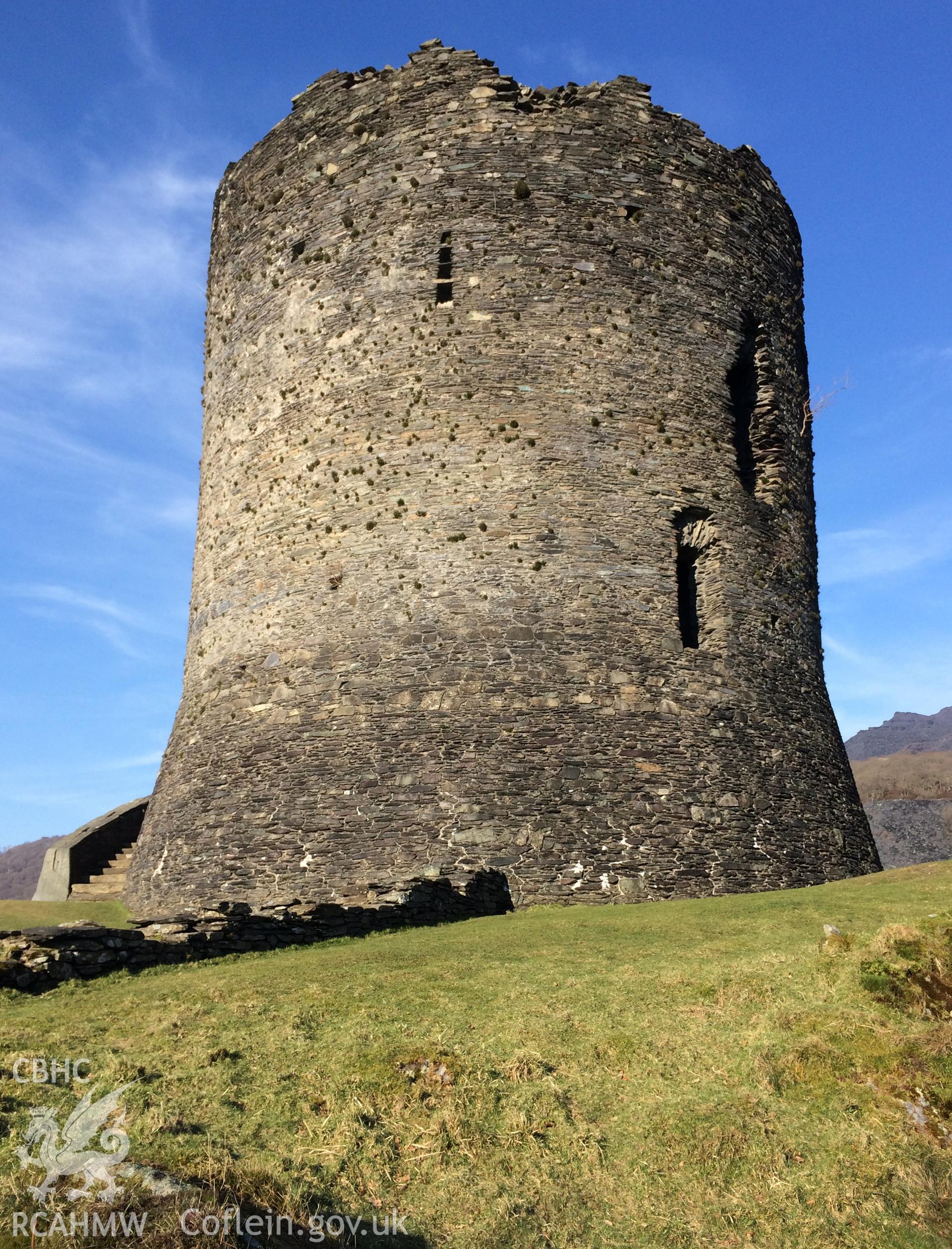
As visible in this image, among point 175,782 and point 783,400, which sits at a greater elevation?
point 783,400

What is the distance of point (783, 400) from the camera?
15.8 metres

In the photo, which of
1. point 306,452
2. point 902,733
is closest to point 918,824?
point 306,452

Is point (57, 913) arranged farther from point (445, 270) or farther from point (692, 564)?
point (445, 270)

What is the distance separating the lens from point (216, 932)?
9711mm

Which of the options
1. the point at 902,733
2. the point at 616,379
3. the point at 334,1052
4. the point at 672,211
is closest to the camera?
the point at 334,1052

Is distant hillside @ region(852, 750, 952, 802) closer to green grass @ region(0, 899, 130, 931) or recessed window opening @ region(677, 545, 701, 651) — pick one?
recessed window opening @ region(677, 545, 701, 651)

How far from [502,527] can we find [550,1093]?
27.6 feet

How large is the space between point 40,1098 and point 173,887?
8.19 metres

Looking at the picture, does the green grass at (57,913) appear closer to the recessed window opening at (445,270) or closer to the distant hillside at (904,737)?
the recessed window opening at (445,270)

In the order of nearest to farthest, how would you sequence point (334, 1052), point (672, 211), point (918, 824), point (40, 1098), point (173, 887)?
point (40, 1098)
point (334, 1052)
point (173, 887)
point (672, 211)
point (918, 824)

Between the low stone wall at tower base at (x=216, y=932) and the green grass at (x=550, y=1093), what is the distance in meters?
0.29

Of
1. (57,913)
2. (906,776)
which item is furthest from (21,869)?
(57,913)

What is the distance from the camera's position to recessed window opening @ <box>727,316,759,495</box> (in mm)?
15227

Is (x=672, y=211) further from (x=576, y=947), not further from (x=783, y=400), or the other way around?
(x=576, y=947)
